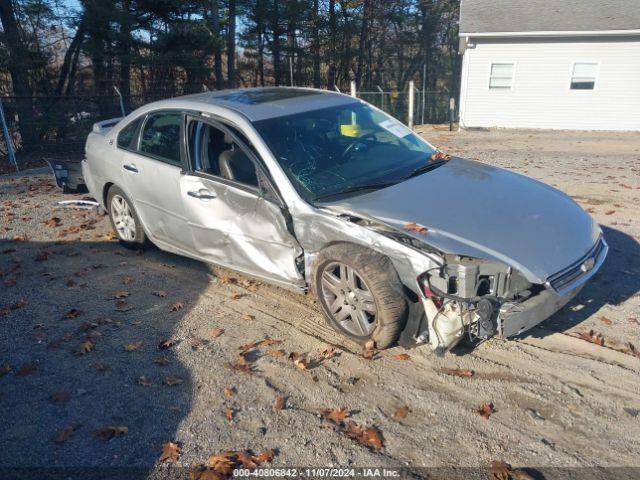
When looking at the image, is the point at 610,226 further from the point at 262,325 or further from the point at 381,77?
the point at 381,77

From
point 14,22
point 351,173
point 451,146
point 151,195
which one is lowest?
point 451,146

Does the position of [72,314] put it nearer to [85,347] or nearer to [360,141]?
[85,347]

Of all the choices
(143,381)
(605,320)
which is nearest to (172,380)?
(143,381)

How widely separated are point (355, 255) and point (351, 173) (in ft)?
3.10

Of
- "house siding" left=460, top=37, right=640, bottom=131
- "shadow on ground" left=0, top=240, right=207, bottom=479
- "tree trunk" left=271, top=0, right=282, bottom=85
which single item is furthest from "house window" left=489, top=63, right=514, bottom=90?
"shadow on ground" left=0, top=240, right=207, bottom=479

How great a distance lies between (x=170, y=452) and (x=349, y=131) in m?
3.06

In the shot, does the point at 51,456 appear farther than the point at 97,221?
No

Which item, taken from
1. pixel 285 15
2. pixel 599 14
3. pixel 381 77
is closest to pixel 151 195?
pixel 599 14

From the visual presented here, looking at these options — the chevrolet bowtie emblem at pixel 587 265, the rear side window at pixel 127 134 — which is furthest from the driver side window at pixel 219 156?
the chevrolet bowtie emblem at pixel 587 265

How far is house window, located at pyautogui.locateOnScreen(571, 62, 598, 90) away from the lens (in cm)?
1819

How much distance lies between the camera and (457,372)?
11.5 ft

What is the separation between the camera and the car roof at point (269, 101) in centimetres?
459

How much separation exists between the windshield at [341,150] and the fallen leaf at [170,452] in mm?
1955

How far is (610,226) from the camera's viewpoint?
6223 millimetres
